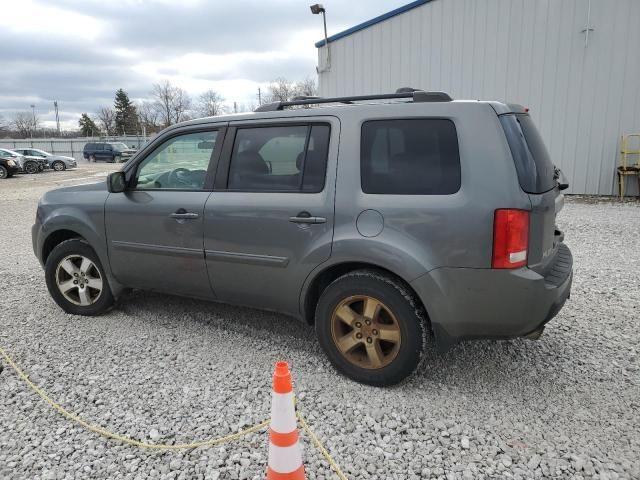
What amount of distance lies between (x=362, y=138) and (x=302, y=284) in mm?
1018

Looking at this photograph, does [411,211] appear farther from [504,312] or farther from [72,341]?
[72,341]

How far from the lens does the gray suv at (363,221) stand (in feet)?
8.71

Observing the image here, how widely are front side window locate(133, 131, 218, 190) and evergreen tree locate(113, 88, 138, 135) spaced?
79730 millimetres

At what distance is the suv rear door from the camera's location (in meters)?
2.65

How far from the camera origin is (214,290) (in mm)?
3641

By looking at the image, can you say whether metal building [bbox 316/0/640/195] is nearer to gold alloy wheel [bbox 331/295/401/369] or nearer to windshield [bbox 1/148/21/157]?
gold alloy wheel [bbox 331/295/401/369]

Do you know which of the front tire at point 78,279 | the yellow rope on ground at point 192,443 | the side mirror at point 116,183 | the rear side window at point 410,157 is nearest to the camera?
the yellow rope on ground at point 192,443

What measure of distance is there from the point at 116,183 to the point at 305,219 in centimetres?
174

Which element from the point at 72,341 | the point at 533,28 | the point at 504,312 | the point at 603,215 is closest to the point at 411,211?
the point at 504,312

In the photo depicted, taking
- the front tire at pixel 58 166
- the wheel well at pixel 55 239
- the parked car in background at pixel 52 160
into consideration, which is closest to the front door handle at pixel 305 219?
the wheel well at pixel 55 239

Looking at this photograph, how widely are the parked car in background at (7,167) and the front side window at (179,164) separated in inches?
951

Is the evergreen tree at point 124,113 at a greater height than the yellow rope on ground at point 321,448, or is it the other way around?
the evergreen tree at point 124,113

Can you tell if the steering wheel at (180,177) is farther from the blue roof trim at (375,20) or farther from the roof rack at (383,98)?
the blue roof trim at (375,20)

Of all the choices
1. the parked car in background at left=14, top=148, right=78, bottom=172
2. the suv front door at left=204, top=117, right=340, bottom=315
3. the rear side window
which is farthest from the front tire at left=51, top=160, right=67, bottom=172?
the rear side window
